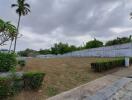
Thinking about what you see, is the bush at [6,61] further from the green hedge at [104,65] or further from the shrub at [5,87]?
the green hedge at [104,65]

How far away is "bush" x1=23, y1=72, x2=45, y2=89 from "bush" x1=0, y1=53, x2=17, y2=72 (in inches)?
67.8

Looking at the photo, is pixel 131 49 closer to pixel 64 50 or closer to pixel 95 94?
pixel 95 94

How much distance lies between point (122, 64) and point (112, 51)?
16.8m

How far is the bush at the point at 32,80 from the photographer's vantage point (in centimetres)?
884

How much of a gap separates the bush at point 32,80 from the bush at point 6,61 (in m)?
1.72

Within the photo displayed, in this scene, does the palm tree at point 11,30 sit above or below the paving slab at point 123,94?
above

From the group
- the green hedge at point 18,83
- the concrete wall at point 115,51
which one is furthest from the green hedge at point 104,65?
the concrete wall at point 115,51

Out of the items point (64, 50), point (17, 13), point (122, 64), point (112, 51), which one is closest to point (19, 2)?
point (17, 13)

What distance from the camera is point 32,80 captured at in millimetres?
8977

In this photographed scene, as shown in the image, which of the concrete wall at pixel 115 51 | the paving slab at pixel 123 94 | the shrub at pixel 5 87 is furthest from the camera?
the concrete wall at pixel 115 51

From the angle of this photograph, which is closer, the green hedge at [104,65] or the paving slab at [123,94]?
the paving slab at [123,94]

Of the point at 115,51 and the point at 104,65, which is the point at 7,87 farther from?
the point at 115,51

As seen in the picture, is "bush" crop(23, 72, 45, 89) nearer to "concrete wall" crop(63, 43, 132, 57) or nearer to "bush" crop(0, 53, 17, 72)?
"bush" crop(0, 53, 17, 72)

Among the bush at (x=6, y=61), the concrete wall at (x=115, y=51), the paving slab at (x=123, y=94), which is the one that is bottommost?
the paving slab at (x=123, y=94)
